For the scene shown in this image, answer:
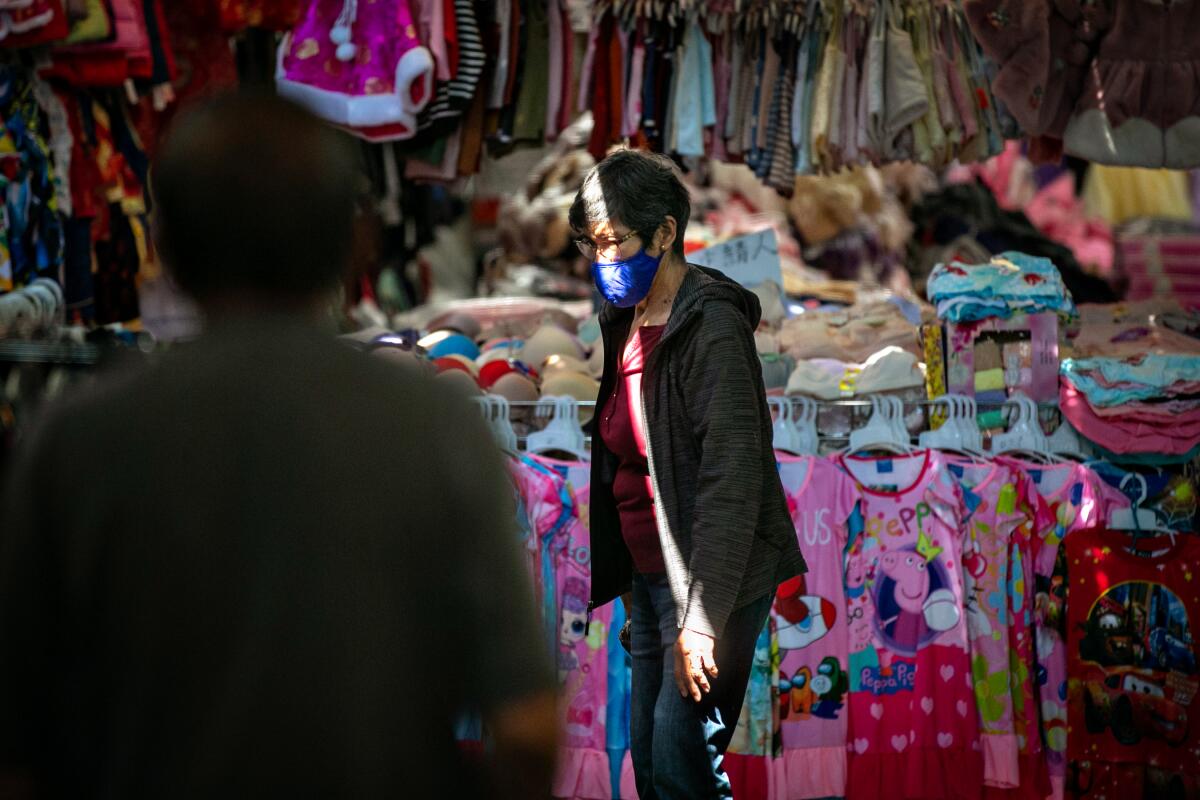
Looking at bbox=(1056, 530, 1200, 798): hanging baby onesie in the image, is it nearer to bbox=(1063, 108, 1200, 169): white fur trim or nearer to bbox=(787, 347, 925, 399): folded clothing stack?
bbox=(787, 347, 925, 399): folded clothing stack

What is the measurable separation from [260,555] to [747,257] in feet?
14.4

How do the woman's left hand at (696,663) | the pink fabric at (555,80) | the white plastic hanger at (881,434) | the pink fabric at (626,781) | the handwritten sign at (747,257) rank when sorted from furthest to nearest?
the pink fabric at (555,80) → the handwritten sign at (747,257) → the white plastic hanger at (881,434) → the pink fabric at (626,781) → the woman's left hand at (696,663)

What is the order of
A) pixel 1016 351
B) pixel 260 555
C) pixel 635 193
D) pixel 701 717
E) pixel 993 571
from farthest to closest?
pixel 1016 351 → pixel 993 571 → pixel 635 193 → pixel 701 717 → pixel 260 555

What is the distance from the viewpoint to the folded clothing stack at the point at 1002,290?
15.8 ft

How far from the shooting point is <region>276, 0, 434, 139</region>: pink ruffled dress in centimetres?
546

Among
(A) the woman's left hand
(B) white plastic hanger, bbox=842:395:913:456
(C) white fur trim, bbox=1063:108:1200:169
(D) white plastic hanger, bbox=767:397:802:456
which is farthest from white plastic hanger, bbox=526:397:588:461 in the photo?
(C) white fur trim, bbox=1063:108:1200:169

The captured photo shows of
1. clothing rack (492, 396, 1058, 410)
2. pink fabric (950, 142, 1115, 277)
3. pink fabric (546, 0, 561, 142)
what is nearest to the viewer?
clothing rack (492, 396, 1058, 410)

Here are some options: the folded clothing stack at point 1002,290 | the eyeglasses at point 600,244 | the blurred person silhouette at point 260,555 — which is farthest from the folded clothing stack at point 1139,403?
the blurred person silhouette at point 260,555

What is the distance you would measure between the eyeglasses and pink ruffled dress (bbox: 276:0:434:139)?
268cm

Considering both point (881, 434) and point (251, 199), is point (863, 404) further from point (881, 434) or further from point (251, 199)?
point (251, 199)

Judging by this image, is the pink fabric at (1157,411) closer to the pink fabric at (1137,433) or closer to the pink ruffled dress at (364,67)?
the pink fabric at (1137,433)

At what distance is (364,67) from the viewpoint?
5.52 meters

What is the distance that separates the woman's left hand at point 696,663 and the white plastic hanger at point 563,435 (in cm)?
199

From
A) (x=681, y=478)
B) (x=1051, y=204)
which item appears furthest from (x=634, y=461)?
(x=1051, y=204)
